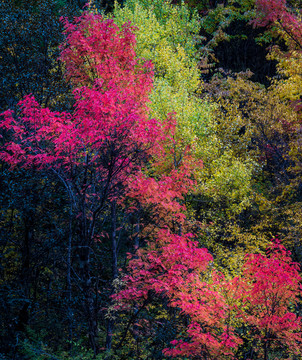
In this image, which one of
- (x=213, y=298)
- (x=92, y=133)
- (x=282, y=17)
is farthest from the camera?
(x=282, y=17)

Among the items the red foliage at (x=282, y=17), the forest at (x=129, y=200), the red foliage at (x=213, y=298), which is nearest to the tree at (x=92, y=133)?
the forest at (x=129, y=200)

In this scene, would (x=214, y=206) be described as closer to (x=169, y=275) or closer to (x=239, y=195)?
(x=239, y=195)

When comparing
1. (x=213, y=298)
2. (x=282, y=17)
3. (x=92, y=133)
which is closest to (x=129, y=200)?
(x=213, y=298)

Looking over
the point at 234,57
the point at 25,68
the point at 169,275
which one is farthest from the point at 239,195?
the point at 234,57

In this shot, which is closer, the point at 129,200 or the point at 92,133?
the point at 92,133

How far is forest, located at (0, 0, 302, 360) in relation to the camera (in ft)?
24.6

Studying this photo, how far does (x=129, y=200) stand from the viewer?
11938mm

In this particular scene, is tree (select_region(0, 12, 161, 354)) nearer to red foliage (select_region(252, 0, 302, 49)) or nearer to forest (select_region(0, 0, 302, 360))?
forest (select_region(0, 0, 302, 360))

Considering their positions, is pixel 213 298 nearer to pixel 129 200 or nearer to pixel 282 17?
pixel 129 200

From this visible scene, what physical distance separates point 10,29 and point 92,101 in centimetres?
Result: 631

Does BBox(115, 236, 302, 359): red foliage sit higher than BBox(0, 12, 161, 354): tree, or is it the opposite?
BBox(0, 12, 161, 354): tree

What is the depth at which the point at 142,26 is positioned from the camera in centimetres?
1767

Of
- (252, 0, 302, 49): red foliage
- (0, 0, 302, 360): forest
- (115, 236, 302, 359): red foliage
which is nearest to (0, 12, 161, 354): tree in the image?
(0, 0, 302, 360): forest

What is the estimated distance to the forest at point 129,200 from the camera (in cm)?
748
